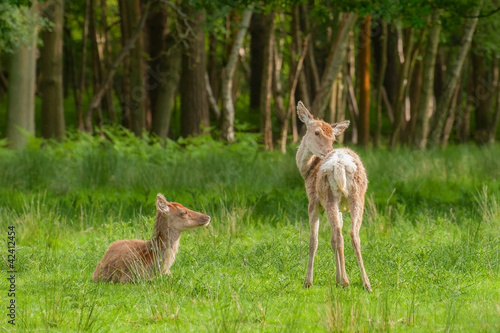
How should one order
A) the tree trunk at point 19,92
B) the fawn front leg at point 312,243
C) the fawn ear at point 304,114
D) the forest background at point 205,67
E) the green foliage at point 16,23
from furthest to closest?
the tree trunk at point 19,92
the forest background at point 205,67
the green foliage at point 16,23
the fawn ear at point 304,114
the fawn front leg at point 312,243

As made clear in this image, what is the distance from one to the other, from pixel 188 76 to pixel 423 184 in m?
9.38

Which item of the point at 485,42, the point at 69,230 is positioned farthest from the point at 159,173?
the point at 485,42

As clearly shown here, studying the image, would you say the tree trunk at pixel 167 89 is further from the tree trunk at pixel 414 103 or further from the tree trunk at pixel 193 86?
the tree trunk at pixel 414 103

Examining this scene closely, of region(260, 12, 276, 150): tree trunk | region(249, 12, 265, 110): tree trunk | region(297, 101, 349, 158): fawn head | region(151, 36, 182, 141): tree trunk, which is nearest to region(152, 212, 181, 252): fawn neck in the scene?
region(297, 101, 349, 158): fawn head

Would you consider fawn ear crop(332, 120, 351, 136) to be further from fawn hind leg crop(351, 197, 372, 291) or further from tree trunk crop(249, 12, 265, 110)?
tree trunk crop(249, 12, 265, 110)

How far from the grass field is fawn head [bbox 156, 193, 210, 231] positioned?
18.9 inches

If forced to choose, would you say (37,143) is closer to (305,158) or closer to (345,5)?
(345,5)

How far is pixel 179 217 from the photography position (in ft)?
22.5

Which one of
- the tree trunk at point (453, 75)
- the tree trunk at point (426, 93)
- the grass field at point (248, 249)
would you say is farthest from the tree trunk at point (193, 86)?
the tree trunk at point (453, 75)

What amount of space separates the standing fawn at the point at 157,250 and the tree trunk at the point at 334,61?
932 cm

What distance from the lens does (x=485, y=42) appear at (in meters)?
22.0

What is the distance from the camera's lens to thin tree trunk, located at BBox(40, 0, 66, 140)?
18.9m

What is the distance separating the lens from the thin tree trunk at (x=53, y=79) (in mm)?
18938

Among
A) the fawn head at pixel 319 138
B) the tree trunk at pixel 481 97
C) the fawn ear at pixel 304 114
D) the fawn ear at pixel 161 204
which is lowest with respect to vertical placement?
the tree trunk at pixel 481 97
